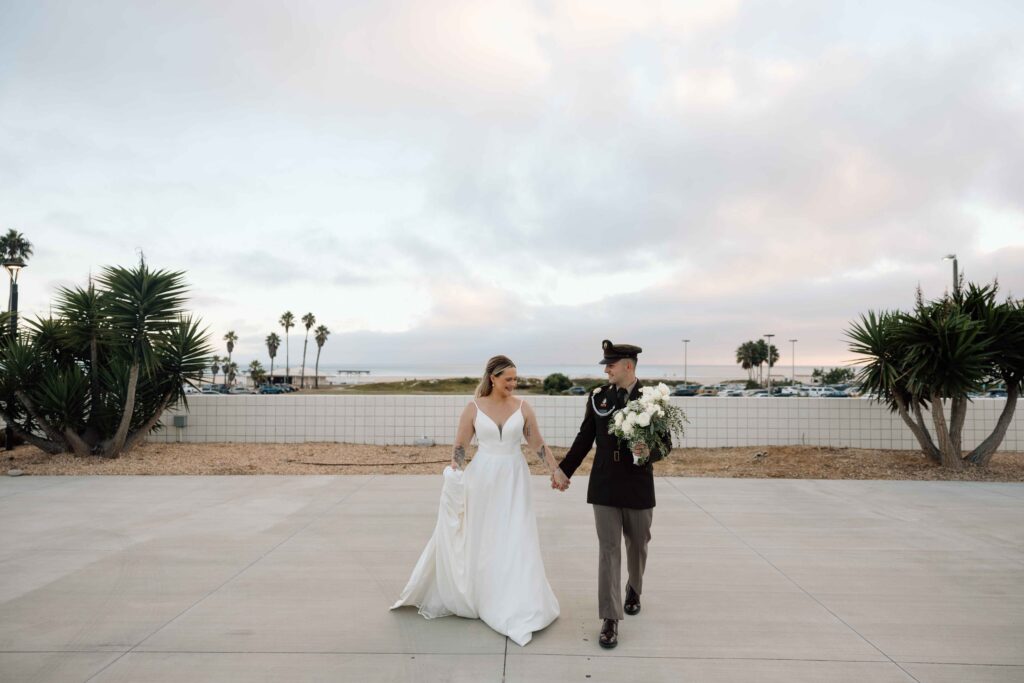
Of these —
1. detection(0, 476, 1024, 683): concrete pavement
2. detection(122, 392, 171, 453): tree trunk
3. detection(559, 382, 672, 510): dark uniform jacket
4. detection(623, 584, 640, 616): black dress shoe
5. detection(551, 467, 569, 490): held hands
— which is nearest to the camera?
detection(0, 476, 1024, 683): concrete pavement

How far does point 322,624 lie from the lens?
14.2 ft

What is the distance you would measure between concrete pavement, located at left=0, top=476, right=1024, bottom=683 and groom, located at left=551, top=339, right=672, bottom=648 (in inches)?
14.3

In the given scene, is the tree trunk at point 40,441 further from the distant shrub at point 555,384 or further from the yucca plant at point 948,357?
the distant shrub at point 555,384

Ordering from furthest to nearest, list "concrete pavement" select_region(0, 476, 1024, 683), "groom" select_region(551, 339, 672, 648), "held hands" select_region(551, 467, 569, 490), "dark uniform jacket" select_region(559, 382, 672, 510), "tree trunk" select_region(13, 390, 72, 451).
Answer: "tree trunk" select_region(13, 390, 72, 451), "held hands" select_region(551, 467, 569, 490), "dark uniform jacket" select_region(559, 382, 672, 510), "groom" select_region(551, 339, 672, 648), "concrete pavement" select_region(0, 476, 1024, 683)

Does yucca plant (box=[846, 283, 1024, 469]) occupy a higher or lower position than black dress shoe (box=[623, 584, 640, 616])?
higher

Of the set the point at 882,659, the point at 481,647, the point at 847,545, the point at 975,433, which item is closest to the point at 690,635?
the point at 882,659

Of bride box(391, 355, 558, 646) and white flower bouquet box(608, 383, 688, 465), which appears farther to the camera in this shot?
bride box(391, 355, 558, 646)

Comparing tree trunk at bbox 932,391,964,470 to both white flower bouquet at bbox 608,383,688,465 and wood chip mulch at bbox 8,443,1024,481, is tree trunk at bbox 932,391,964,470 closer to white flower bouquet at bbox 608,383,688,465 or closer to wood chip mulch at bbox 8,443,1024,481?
wood chip mulch at bbox 8,443,1024,481

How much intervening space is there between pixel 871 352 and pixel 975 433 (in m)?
3.61

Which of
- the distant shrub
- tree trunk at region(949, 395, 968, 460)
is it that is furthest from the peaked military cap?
the distant shrub

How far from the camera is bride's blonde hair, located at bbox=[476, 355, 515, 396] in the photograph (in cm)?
466

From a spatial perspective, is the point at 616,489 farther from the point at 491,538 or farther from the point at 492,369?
the point at 492,369

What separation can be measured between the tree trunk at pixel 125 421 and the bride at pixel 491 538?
9.01 metres

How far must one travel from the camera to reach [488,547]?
174 inches
